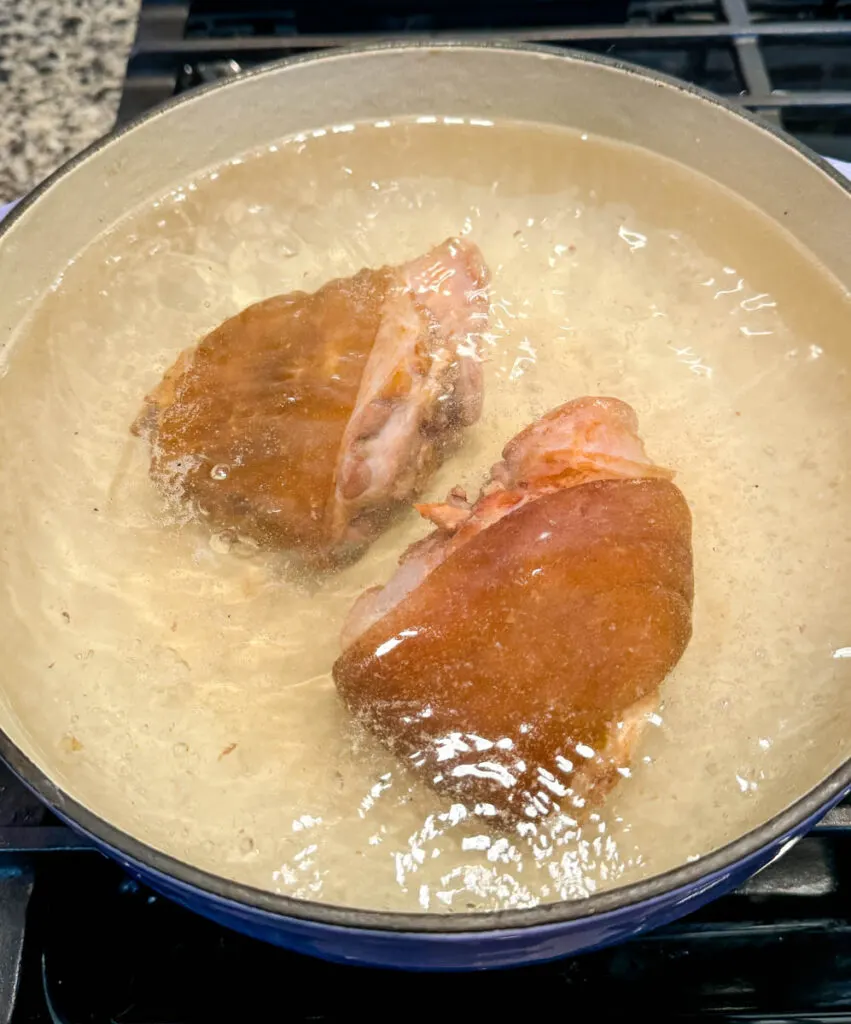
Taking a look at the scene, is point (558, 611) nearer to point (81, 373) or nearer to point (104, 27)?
point (81, 373)

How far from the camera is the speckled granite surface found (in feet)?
3.89

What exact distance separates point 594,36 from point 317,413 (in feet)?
2.05

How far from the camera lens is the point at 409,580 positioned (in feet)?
1.99

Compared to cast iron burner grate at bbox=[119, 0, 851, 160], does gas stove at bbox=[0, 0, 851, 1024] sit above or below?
below

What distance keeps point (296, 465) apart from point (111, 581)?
6.4 inches

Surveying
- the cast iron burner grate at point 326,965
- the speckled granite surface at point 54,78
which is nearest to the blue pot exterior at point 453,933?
the cast iron burner grate at point 326,965

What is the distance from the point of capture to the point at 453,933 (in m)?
0.42

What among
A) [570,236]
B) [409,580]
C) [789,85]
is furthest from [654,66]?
[409,580]

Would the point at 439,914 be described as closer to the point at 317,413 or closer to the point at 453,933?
the point at 453,933

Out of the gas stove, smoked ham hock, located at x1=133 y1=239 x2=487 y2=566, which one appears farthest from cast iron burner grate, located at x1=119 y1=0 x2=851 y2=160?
the gas stove

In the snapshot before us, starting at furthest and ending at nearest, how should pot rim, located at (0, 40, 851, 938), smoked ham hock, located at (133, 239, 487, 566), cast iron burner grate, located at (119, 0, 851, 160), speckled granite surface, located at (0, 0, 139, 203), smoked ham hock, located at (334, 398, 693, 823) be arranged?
speckled granite surface, located at (0, 0, 139, 203), cast iron burner grate, located at (119, 0, 851, 160), smoked ham hock, located at (133, 239, 487, 566), smoked ham hock, located at (334, 398, 693, 823), pot rim, located at (0, 40, 851, 938)

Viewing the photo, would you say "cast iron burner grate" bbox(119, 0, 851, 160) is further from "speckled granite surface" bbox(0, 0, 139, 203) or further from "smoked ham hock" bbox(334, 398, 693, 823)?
"smoked ham hock" bbox(334, 398, 693, 823)

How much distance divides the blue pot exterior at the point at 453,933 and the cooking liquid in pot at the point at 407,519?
1.4 inches

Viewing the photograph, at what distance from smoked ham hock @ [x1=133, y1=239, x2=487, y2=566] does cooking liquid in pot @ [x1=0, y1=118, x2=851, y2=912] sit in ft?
0.10
